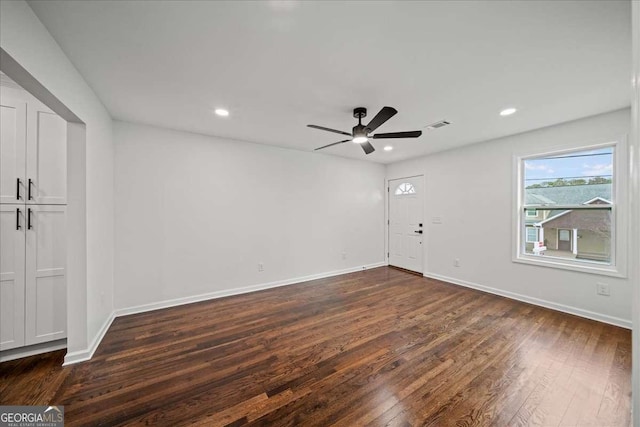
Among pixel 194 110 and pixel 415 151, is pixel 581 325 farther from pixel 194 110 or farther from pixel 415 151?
pixel 194 110

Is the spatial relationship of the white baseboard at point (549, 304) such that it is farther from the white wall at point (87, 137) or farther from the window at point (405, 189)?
the white wall at point (87, 137)

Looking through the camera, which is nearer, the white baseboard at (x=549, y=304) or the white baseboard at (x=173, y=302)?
the white baseboard at (x=173, y=302)

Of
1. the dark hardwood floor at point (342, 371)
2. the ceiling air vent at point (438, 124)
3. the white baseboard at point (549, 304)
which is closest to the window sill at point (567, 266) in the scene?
the white baseboard at point (549, 304)

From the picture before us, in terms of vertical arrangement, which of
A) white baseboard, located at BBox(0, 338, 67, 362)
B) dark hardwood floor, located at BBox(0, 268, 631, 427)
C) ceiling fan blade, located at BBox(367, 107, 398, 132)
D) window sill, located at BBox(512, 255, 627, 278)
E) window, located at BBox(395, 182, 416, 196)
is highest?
ceiling fan blade, located at BBox(367, 107, 398, 132)

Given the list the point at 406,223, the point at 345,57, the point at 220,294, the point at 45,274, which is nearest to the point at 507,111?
the point at 345,57

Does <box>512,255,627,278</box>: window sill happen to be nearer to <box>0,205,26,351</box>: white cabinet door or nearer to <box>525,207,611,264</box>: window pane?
<box>525,207,611,264</box>: window pane

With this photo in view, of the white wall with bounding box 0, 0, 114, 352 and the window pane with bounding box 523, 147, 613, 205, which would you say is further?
the window pane with bounding box 523, 147, 613, 205

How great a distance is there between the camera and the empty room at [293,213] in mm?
1576

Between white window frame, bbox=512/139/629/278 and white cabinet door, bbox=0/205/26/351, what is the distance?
5.88m

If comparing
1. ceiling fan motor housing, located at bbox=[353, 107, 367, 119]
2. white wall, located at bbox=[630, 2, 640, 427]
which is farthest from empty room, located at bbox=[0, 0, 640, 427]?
ceiling fan motor housing, located at bbox=[353, 107, 367, 119]

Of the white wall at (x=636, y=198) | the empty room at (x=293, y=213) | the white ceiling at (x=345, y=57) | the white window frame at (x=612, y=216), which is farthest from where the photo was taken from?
the white window frame at (x=612, y=216)

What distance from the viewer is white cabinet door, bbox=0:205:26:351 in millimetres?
2096

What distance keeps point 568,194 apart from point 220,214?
503 centimetres

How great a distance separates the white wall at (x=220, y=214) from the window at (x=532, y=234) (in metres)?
2.92
